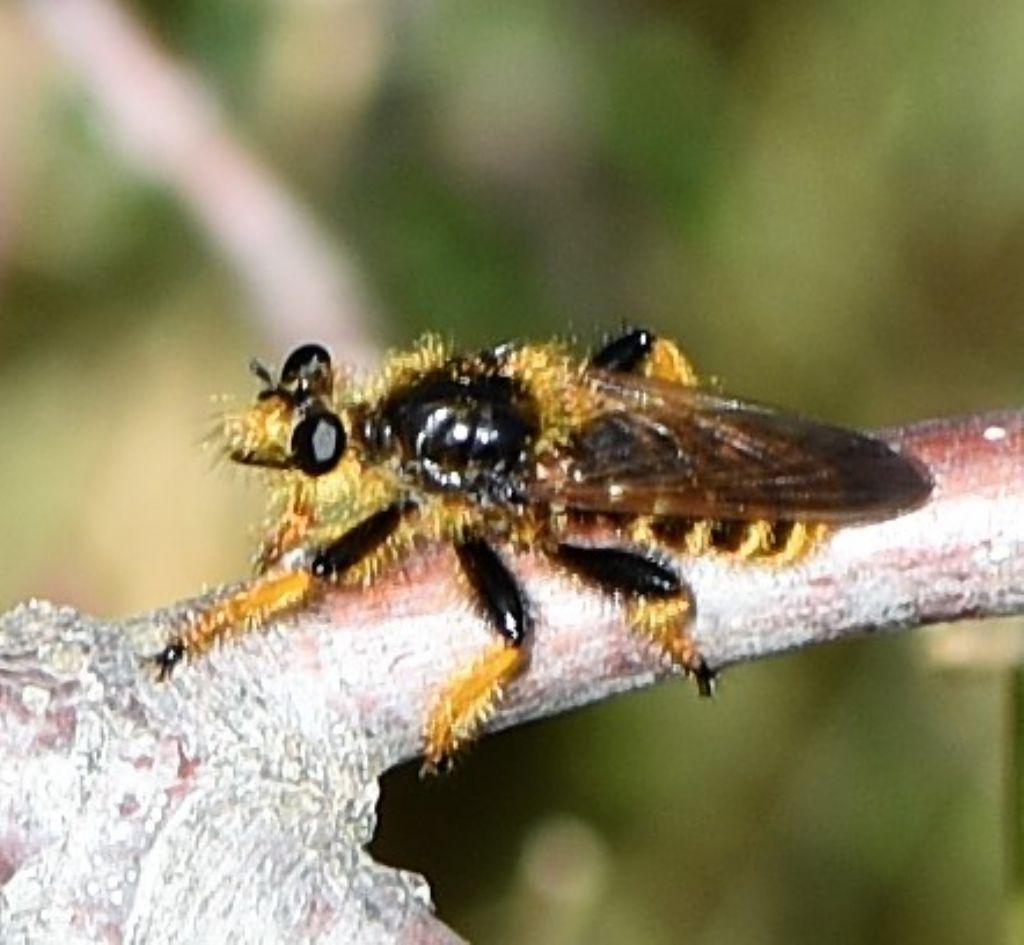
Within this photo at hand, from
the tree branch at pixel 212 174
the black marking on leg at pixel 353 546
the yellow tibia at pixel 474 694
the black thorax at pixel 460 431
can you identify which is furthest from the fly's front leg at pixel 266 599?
the tree branch at pixel 212 174

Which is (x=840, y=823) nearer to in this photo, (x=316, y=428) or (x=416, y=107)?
(x=416, y=107)

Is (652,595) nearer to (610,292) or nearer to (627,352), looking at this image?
(627,352)

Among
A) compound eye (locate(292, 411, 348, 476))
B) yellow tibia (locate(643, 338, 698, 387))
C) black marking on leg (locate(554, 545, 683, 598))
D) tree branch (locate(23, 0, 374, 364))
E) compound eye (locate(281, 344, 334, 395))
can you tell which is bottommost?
black marking on leg (locate(554, 545, 683, 598))

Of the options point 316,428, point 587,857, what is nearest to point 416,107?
point 587,857

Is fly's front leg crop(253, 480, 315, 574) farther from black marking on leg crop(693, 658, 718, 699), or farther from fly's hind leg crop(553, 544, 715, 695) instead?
black marking on leg crop(693, 658, 718, 699)

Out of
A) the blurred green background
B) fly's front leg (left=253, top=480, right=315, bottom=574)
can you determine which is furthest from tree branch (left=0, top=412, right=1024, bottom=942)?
the blurred green background

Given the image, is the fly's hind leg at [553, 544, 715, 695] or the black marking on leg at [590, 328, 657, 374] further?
the black marking on leg at [590, 328, 657, 374]
